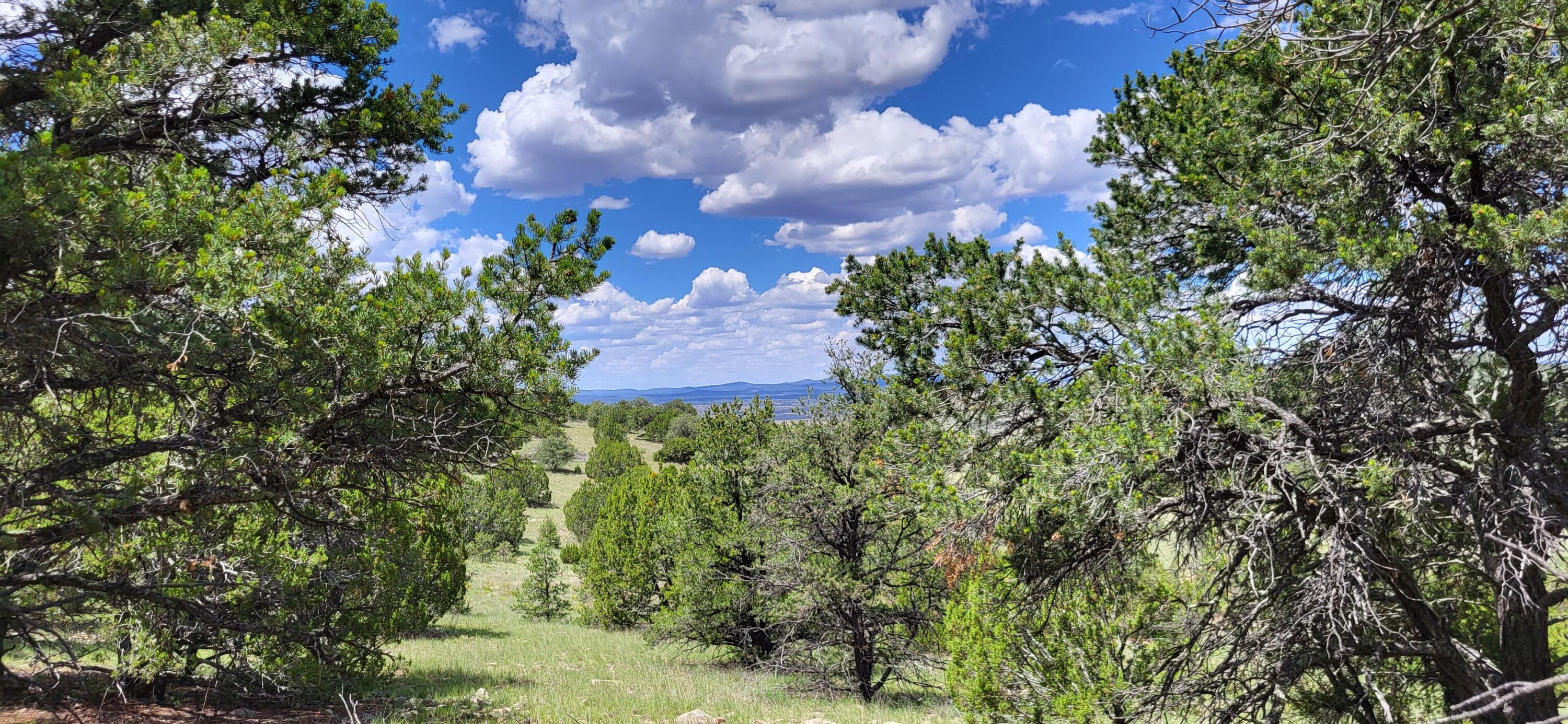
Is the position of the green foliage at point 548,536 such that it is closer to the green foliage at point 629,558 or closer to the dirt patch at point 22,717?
the green foliage at point 629,558

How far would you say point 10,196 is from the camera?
3.19 m

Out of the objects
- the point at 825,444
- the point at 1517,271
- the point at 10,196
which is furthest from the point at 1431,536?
the point at 10,196

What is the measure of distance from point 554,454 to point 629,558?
41198 mm

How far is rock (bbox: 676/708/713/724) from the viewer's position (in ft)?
29.3

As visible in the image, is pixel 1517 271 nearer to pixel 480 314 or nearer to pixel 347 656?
pixel 480 314

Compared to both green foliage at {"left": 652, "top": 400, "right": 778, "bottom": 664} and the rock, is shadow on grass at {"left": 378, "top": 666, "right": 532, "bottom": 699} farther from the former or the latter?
green foliage at {"left": 652, "top": 400, "right": 778, "bottom": 664}

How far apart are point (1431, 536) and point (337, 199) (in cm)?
911

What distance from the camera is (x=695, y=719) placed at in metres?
9.02

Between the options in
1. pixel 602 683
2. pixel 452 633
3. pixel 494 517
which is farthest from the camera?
pixel 494 517

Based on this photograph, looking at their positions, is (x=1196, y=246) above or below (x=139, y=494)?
above

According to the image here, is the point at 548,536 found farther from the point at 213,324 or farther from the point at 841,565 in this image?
the point at 213,324

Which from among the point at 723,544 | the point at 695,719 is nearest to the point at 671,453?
the point at 723,544

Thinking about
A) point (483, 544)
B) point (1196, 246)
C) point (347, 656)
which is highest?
point (1196, 246)

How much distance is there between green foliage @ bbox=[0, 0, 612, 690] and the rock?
3949 millimetres
